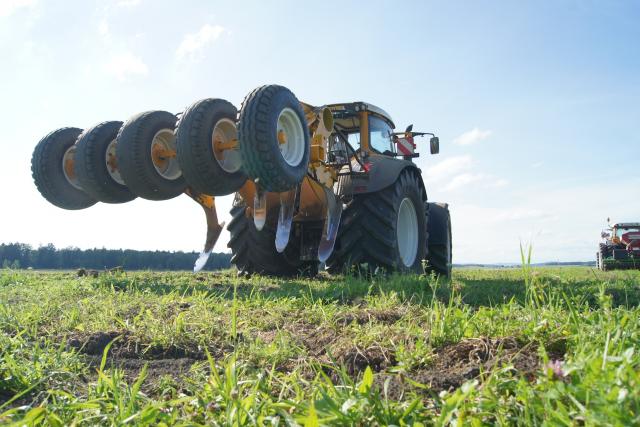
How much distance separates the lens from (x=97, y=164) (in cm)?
548

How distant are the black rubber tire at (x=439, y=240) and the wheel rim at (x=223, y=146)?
3.63 meters

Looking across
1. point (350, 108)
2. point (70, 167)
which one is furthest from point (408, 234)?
point (70, 167)

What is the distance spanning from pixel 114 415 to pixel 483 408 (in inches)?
40.8

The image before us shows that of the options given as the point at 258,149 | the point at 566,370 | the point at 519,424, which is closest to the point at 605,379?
the point at 566,370

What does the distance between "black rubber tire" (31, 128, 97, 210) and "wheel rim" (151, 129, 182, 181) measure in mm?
1275

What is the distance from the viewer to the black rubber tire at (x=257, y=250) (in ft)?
21.5

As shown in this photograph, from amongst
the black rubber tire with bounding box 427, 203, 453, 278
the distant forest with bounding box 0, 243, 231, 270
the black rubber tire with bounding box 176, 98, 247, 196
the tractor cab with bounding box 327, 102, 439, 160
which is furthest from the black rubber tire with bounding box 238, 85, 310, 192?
the distant forest with bounding box 0, 243, 231, 270

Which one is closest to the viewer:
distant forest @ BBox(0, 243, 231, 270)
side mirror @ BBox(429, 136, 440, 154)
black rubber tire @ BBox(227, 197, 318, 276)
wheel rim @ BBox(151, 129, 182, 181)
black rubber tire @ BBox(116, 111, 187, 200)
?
black rubber tire @ BBox(116, 111, 187, 200)

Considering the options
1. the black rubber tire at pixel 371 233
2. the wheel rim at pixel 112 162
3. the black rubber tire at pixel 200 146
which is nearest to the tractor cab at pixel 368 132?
the black rubber tire at pixel 371 233

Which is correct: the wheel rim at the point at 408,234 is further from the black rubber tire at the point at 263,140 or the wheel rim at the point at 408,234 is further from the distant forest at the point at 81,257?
the distant forest at the point at 81,257

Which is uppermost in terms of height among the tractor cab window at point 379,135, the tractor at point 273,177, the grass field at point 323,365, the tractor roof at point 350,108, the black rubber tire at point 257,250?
the tractor roof at point 350,108

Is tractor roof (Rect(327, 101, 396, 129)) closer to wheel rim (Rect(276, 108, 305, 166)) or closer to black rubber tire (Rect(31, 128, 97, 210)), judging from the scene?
wheel rim (Rect(276, 108, 305, 166))

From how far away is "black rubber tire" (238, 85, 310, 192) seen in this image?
440 centimetres

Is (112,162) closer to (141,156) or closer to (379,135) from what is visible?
(141,156)
